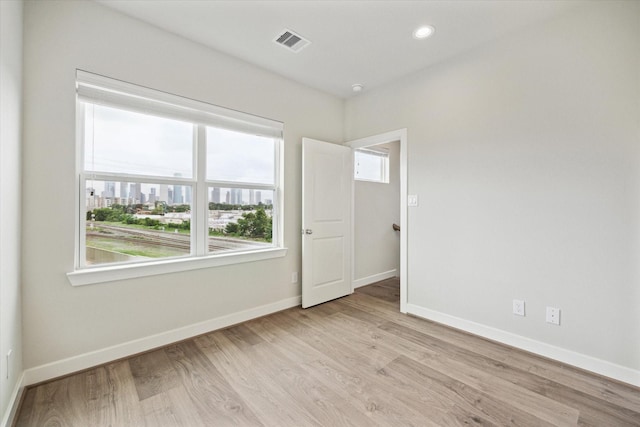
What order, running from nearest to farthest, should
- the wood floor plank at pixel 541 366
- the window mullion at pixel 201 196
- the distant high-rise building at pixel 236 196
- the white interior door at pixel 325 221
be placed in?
the wood floor plank at pixel 541 366 < the window mullion at pixel 201 196 < the distant high-rise building at pixel 236 196 < the white interior door at pixel 325 221

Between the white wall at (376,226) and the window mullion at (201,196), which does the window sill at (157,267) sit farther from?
the white wall at (376,226)

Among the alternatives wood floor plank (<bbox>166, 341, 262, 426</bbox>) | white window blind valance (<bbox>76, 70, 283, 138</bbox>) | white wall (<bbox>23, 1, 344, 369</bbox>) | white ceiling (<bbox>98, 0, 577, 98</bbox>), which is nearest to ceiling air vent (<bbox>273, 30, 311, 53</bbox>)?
white ceiling (<bbox>98, 0, 577, 98</bbox>)

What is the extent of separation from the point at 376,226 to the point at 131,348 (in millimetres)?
3380

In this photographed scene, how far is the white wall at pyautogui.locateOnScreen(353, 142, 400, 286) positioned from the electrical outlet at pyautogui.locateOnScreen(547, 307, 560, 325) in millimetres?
2256

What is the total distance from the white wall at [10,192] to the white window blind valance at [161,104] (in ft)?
1.24

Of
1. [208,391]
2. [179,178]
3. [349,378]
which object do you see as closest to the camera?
[208,391]

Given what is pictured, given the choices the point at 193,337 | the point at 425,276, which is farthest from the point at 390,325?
the point at 193,337

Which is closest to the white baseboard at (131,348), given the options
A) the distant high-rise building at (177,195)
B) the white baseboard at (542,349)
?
the distant high-rise building at (177,195)

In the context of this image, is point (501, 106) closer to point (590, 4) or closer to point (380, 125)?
point (590, 4)

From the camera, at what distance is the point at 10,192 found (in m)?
1.59

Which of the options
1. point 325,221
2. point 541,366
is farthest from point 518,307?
point 325,221

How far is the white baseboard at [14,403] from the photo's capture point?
1458mm

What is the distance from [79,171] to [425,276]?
3.26 m

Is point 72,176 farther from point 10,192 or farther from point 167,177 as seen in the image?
point 167,177
